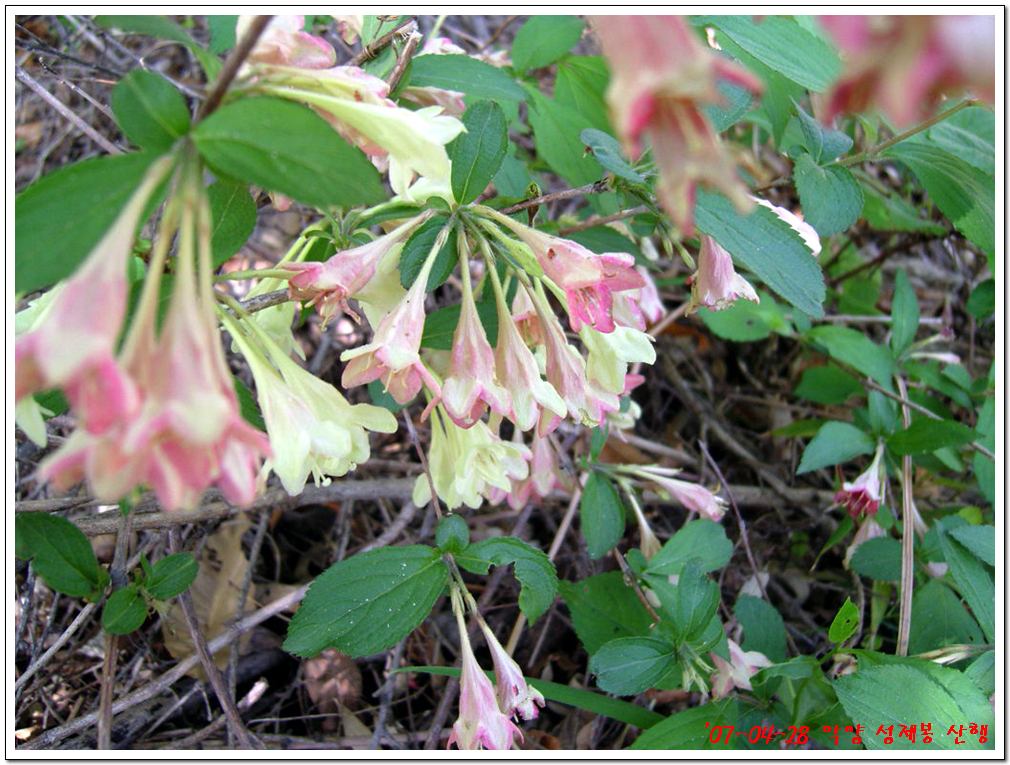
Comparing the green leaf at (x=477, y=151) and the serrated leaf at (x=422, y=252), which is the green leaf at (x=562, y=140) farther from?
the serrated leaf at (x=422, y=252)

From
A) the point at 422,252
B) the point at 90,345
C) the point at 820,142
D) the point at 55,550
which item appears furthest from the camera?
the point at 820,142

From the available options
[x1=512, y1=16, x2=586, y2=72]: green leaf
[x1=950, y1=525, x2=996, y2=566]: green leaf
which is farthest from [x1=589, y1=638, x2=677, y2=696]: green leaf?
→ [x1=512, y1=16, x2=586, y2=72]: green leaf

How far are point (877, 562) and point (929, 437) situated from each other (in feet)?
1.39

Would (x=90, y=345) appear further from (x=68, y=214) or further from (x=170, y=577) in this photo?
(x=170, y=577)

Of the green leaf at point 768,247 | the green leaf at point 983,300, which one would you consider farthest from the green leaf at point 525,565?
the green leaf at point 983,300

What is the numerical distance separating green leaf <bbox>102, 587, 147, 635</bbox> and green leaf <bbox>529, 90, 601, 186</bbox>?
157 cm

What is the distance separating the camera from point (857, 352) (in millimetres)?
2570

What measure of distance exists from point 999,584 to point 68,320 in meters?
2.13

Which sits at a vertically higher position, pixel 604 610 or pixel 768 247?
pixel 768 247

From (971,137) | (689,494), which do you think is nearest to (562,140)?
(689,494)

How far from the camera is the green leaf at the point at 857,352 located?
2536 mm

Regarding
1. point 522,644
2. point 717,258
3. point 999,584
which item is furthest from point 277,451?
point 999,584

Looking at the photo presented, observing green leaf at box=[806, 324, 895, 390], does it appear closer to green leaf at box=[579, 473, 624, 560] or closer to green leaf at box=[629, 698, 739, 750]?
green leaf at box=[579, 473, 624, 560]

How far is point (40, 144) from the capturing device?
124 inches
